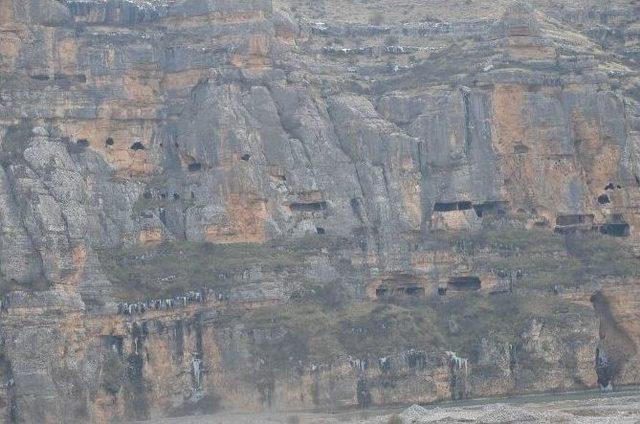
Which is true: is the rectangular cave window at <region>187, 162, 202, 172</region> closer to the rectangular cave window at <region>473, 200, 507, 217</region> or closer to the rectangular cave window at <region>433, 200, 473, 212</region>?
the rectangular cave window at <region>433, 200, 473, 212</region>

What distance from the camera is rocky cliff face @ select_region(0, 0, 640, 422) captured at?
92938mm

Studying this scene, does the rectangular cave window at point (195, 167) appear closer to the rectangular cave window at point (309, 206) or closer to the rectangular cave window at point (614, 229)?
the rectangular cave window at point (309, 206)

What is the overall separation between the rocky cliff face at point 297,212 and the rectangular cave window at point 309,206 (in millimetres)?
421

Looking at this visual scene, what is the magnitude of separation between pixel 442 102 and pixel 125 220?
13.6 m

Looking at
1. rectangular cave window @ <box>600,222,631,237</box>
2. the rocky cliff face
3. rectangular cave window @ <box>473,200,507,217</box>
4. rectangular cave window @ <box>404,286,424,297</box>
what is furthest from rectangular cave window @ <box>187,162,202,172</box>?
rectangular cave window @ <box>600,222,631,237</box>

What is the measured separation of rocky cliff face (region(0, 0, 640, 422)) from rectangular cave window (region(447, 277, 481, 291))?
105 millimetres

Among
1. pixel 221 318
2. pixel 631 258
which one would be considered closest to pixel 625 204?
pixel 631 258

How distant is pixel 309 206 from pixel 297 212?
0.63m

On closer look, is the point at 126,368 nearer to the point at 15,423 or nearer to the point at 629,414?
the point at 15,423

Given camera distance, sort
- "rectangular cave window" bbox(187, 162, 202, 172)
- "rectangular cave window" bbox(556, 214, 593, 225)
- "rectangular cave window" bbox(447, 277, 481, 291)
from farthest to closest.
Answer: "rectangular cave window" bbox(556, 214, 593, 225)
"rectangular cave window" bbox(447, 277, 481, 291)
"rectangular cave window" bbox(187, 162, 202, 172)

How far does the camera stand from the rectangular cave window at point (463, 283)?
99688 millimetres

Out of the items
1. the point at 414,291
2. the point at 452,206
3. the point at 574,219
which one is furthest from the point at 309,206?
the point at 574,219

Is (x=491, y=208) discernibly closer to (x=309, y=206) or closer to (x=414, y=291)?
(x=414, y=291)

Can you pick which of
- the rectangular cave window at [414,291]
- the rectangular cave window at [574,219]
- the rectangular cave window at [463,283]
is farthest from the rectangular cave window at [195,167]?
the rectangular cave window at [574,219]
